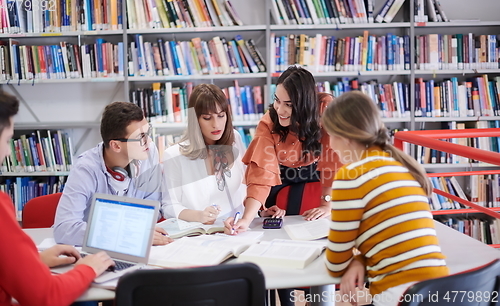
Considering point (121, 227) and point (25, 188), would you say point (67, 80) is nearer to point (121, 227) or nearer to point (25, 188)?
point (25, 188)

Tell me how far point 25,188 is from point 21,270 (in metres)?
2.95

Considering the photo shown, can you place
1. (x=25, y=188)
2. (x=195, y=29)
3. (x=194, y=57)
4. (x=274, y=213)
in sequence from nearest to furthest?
(x=274, y=213)
(x=195, y=29)
(x=194, y=57)
(x=25, y=188)

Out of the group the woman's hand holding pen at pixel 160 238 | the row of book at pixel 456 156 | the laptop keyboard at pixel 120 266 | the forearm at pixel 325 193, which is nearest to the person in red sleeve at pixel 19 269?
the laptop keyboard at pixel 120 266

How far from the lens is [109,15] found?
3.59 m

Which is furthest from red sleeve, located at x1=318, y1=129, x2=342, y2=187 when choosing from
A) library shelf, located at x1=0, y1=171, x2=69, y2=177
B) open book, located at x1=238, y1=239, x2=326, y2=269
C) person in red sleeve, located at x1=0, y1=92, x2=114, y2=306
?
library shelf, located at x1=0, y1=171, x2=69, y2=177

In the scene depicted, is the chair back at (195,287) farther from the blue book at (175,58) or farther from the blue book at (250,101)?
the blue book at (175,58)

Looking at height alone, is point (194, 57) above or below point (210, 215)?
above

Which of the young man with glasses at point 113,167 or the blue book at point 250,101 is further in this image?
the blue book at point 250,101

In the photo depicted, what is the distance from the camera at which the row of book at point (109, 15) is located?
11.7 feet

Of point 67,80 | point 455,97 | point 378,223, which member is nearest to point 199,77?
point 67,80

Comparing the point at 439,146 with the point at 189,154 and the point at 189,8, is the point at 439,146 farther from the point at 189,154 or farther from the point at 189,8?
the point at 189,8

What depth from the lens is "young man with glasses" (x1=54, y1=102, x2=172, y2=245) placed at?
175 cm

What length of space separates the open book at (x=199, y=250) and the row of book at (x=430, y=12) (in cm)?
268

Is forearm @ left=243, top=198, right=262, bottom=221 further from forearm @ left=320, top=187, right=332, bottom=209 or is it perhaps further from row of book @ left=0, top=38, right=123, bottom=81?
row of book @ left=0, top=38, right=123, bottom=81
